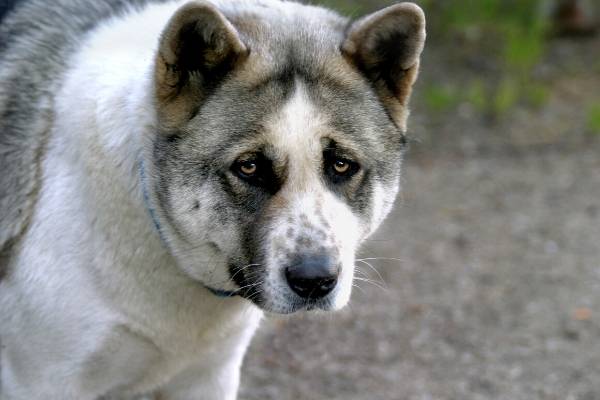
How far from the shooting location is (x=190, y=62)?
3.05m

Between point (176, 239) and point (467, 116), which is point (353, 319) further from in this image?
point (467, 116)

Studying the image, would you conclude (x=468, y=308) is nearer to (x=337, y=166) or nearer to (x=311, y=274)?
(x=337, y=166)

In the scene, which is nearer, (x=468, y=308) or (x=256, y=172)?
(x=256, y=172)

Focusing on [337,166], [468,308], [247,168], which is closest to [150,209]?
[247,168]

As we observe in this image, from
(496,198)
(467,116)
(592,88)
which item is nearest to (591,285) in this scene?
(496,198)

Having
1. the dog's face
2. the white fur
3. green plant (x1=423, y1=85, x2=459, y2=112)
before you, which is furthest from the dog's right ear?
green plant (x1=423, y1=85, x2=459, y2=112)

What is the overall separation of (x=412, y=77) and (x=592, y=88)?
16.5 feet

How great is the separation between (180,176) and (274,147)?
31 cm

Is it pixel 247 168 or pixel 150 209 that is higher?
pixel 247 168

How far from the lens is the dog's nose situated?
286cm

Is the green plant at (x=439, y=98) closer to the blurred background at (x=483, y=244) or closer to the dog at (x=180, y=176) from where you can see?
the blurred background at (x=483, y=244)

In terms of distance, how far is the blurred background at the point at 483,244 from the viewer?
15.6 feet

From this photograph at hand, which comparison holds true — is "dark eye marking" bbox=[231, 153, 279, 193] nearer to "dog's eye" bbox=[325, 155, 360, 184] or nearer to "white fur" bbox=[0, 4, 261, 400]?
"dog's eye" bbox=[325, 155, 360, 184]

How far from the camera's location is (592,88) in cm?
794
